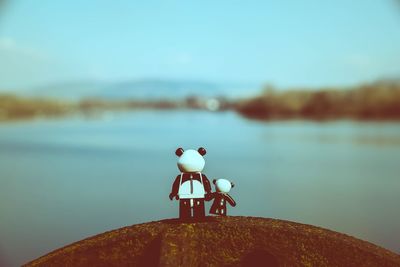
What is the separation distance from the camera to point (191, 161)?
1.75 m

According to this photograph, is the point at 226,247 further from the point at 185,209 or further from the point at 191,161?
the point at 191,161

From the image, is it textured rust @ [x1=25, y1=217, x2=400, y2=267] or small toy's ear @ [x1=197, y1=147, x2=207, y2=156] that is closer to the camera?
textured rust @ [x1=25, y1=217, x2=400, y2=267]

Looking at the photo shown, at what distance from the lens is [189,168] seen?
5.75ft

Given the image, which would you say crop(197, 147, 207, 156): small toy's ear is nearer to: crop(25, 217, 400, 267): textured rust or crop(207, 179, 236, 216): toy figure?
crop(207, 179, 236, 216): toy figure

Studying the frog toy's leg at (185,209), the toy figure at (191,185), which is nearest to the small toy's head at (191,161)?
the toy figure at (191,185)

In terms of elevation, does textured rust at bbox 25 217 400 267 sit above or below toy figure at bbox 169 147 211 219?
below

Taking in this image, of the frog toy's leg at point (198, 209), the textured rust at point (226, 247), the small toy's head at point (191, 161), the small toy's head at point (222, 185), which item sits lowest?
the textured rust at point (226, 247)

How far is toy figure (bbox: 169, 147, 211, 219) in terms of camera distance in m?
1.75

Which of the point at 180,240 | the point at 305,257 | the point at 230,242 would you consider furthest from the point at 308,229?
the point at 180,240

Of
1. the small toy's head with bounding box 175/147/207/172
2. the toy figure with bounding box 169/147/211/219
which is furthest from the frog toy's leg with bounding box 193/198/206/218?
the small toy's head with bounding box 175/147/207/172

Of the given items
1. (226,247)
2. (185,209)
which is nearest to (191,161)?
(185,209)

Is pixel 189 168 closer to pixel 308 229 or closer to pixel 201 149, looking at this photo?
pixel 201 149

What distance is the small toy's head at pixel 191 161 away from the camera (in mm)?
1747

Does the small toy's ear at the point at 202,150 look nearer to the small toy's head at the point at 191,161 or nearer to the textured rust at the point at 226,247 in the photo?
the small toy's head at the point at 191,161
